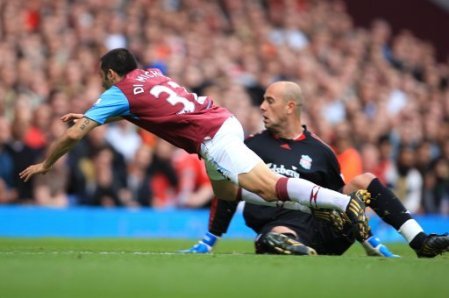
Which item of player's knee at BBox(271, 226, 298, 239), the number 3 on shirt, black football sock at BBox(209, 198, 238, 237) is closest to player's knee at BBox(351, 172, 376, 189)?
player's knee at BBox(271, 226, 298, 239)

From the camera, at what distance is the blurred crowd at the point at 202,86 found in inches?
636

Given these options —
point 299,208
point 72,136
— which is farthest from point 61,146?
point 299,208

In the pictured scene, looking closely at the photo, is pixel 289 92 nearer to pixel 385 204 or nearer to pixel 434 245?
pixel 385 204

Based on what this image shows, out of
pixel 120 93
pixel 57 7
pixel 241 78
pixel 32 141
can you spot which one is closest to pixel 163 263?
pixel 120 93

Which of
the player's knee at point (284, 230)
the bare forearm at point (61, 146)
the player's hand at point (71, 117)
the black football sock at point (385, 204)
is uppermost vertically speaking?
the black football sock at point (385, 204)

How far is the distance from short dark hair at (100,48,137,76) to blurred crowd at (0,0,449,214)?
6.22 meters

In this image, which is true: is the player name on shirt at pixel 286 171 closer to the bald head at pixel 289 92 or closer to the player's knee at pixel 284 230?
the player's knee at pixel 284 230

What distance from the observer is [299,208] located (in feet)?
31.6

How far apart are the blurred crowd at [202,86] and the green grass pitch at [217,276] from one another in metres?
7.44

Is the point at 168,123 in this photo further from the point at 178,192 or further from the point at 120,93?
the point at 178,192

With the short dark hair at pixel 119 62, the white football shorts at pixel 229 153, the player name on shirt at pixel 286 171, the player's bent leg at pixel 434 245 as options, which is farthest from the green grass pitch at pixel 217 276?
the short dark hair at pixel 119 62

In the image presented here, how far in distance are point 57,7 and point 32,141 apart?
3.47 meters

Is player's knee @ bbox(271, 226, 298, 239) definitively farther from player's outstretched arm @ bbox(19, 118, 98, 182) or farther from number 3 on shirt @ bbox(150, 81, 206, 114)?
player's outstretched arm @ bbox(19, 118, 98, 182)

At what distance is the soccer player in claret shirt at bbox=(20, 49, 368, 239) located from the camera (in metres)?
9.06
